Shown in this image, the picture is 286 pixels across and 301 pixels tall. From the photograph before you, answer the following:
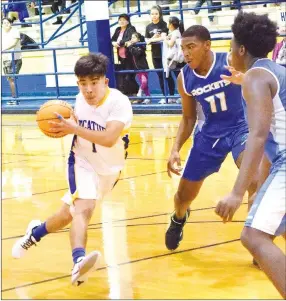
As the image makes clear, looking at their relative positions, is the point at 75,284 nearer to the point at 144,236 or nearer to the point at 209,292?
the point at 209,292

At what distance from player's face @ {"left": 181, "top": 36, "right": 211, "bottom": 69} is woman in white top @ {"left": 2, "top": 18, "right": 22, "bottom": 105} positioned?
1211 cm

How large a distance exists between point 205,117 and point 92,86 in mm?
1027

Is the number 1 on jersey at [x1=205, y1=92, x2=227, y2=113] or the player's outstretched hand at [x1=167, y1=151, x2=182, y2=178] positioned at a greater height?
the number 1 on jersey at [x1=205, y1=92, x2=227, y2=113]

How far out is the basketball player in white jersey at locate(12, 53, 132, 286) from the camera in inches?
204

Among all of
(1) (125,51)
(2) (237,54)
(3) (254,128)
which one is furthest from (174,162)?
(1) (125,51)

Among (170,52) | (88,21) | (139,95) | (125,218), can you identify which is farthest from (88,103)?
(139,95)

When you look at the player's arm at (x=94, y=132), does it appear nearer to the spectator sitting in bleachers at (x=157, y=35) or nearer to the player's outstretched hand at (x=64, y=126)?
the player's outstretched hand at (x=64, y=126)

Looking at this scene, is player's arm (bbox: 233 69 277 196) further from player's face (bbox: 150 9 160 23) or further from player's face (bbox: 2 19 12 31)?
player's face (bbox: 2 19 12 31)

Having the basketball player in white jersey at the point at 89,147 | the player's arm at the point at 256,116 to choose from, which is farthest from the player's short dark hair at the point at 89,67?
the player's arm at the point at 256,116

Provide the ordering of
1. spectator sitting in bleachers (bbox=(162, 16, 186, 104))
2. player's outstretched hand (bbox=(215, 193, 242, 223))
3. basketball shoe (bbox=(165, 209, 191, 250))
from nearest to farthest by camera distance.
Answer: player's outstretched hand (bbox=(215, 193, 242, 223)) → basketball shoe (bbox=(165, 209, 191, 250)) → spectator sitting in bleachers (bbox=(162, 16, 186, 104))

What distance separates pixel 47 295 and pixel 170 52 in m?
9.62

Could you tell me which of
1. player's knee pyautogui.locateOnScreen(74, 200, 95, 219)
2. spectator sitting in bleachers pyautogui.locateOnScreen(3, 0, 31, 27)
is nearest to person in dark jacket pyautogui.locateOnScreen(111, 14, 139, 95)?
spectator sitting in bleachers pyautogui.locateOnScreen(3, 0, 31, 27)

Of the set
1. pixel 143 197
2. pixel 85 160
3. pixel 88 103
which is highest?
pixel 88 103

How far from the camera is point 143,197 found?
790 cm
